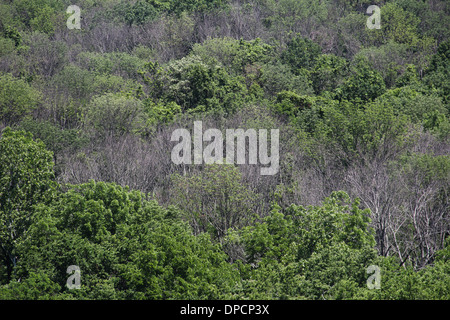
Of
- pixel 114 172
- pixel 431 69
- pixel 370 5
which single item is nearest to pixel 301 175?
pixel 114 172

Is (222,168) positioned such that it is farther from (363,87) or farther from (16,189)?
(363,87)

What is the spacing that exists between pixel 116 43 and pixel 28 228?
5606cm

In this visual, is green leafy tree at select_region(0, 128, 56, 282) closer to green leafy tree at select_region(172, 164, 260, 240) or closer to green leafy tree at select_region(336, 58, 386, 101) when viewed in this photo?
green leafy tree at select_region(172, 164, 260, 240)

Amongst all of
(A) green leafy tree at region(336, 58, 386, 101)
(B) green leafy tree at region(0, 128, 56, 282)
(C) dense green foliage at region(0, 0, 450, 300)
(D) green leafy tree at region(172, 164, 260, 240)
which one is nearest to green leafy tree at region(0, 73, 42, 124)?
(C) dense green foliage at region(0, 0, 450, 300)

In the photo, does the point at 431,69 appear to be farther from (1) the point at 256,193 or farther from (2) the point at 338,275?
(2) the point at 338,275

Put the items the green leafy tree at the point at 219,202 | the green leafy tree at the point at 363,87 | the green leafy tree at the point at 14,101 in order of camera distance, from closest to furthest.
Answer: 1. the green leafy tree at the point at 219,202
2. the green leafy tree at the point at 14,101
3. the green leafy tree at the point at 363,87

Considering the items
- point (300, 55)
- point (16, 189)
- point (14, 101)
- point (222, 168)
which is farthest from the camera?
point (300, 55)

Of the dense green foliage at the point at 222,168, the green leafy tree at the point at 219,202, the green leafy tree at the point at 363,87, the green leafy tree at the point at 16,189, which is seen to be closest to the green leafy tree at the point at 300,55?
the dense green foliage at the point at 222,168

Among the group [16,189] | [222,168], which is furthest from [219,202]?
[16,189]

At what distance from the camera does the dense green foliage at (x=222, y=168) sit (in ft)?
83.3

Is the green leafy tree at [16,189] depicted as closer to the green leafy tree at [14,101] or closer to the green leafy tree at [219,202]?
the green leafy tree at [219,202]

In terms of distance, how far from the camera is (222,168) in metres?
35.4

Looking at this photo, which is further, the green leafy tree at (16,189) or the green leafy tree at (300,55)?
the green leafy tree at (300,55)

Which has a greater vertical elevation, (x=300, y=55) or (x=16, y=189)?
(x=300, y=55)
